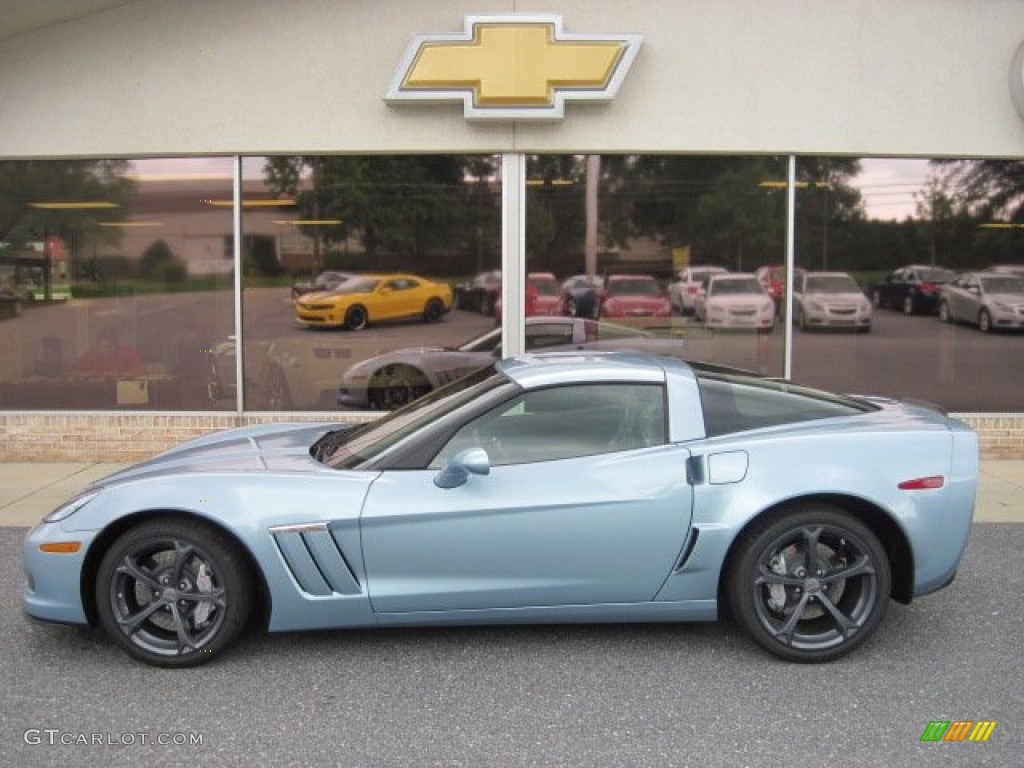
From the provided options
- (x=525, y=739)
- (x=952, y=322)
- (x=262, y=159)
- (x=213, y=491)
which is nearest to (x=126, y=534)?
(x=213, y=491)

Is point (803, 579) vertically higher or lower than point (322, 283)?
lower

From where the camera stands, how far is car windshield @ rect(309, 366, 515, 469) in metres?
4.61

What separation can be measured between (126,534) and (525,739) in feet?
6.19

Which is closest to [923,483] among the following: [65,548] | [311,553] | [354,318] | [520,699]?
[520,699]

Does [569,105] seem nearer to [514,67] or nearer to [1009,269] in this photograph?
[514,67]

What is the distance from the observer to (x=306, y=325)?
30.9 ft

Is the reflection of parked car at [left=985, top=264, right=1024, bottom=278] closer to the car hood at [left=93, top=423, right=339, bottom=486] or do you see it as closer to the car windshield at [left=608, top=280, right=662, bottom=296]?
the car windshield at [left=608, top=280, right=662, bottom=296]

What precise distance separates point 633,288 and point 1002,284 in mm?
3501

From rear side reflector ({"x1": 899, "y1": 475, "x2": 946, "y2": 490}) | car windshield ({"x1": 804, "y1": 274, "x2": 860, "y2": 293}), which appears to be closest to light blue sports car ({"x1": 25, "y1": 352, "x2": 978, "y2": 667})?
rear side reflector ({"x1": 899, "y1": 475, "x2": 946, "y2": 490})

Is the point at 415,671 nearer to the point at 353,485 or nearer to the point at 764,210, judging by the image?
the point at 353,485

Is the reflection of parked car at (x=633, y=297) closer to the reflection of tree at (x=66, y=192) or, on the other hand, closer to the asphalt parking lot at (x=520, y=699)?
the reflection of tree at (x=66, y=192)

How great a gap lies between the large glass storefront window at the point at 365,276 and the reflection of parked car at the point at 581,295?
0.65m

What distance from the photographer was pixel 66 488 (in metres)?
8.11

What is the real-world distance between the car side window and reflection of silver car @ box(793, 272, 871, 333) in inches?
207
